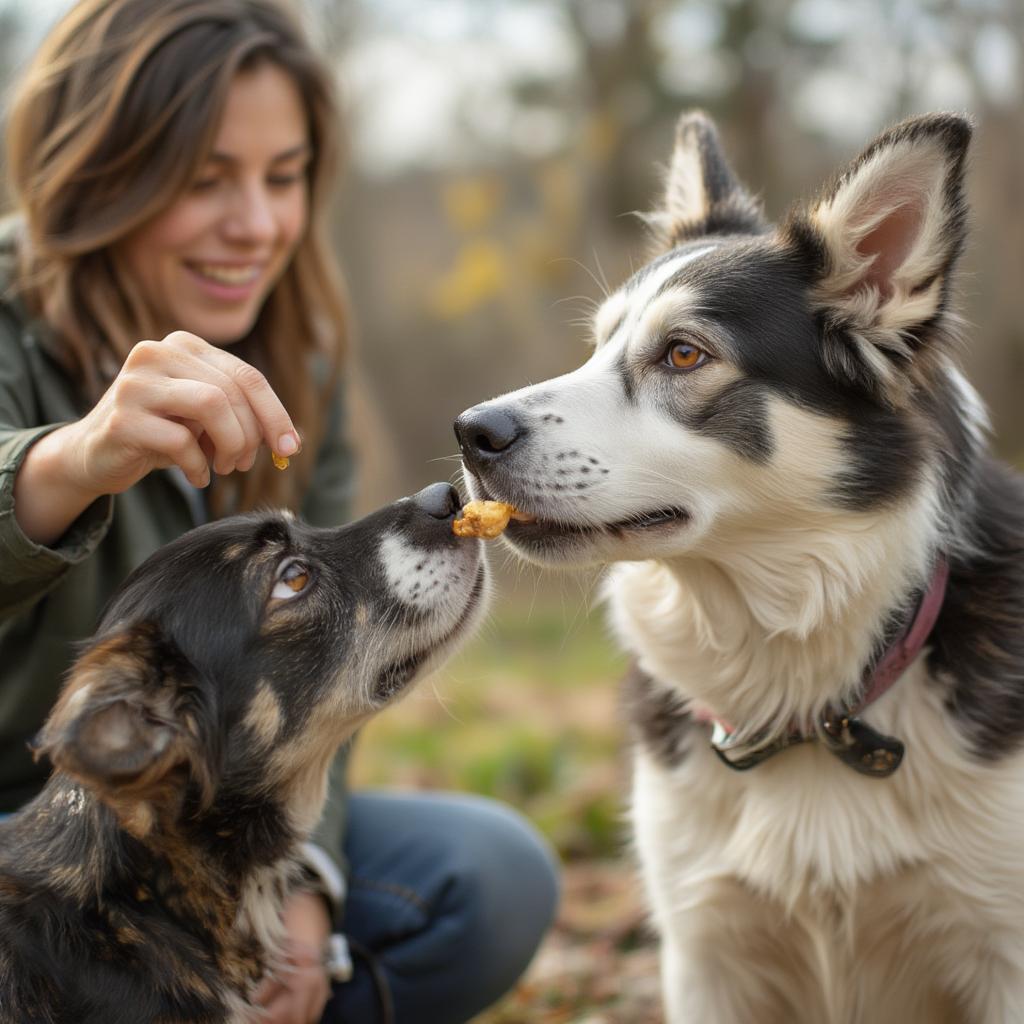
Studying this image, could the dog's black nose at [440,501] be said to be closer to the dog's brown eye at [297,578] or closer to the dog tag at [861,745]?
the dog's brown eye at [297,578]

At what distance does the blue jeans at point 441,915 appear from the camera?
361 centimetres

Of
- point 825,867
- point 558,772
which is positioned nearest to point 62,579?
point 825,867

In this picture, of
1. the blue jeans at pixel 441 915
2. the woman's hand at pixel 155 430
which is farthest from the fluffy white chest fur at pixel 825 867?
the woman's hand at pixel 155 430

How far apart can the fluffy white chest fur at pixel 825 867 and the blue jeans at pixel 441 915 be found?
655 mm

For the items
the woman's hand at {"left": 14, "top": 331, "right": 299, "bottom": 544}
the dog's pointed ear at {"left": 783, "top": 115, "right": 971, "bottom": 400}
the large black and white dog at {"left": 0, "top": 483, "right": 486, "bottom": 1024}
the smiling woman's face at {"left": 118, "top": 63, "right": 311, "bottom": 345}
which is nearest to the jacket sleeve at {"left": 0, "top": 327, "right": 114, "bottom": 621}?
the woman's hand at {"left": 14, "top": 331, "right": 299, "bottom": 544}

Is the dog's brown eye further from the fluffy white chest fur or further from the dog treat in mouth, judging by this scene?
the fluffy white chest fur

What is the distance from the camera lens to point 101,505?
2.63 m

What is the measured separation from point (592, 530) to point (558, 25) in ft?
40.5

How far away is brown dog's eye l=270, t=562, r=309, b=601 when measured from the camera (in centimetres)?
280

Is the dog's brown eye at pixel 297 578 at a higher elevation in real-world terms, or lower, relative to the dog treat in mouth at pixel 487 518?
lower

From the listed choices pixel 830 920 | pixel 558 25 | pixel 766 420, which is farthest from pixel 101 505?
pixel 558 25

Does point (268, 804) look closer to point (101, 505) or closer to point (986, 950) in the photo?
point (101, 505)

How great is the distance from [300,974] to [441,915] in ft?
2.02

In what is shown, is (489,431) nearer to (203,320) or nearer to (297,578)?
(297,578)
